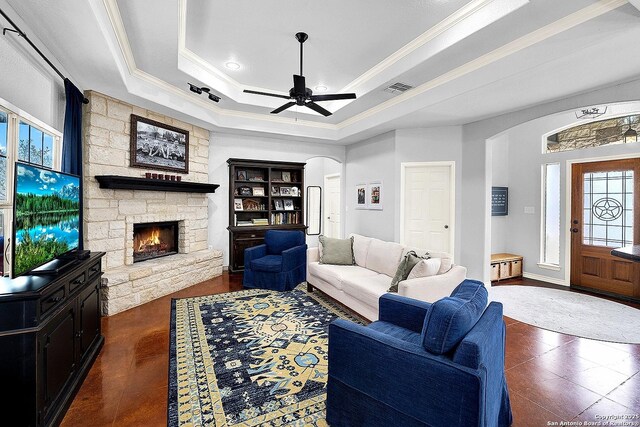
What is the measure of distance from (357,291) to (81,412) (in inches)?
97.8

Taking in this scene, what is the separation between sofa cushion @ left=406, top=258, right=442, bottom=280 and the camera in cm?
300

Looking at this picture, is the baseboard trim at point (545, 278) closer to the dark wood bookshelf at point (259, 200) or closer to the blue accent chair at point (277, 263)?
the blue accent chair at point (277, 263)

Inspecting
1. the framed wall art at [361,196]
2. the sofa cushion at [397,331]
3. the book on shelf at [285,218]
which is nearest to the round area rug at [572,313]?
the sofa cushion at [397,331]

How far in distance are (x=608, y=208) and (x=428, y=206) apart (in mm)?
2720

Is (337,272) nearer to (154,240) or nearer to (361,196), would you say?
(361,196)

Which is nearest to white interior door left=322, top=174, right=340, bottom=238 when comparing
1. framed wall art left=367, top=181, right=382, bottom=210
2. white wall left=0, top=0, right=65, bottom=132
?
framed wall art left=367, top=181, right=382, bottom=210

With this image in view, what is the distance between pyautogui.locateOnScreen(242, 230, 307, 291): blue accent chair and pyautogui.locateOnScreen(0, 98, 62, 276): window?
2.77 metres

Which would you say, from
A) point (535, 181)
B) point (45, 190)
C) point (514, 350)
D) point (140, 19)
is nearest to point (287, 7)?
point (140, 19)

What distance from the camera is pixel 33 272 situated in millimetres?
1912

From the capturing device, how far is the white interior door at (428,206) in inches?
206

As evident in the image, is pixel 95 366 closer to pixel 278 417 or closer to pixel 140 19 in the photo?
pixel 278 417

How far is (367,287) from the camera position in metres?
3.28

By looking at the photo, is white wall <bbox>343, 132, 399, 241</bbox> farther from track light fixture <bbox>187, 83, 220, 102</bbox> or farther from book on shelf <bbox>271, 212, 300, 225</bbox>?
track light fixture <bbox>187, 83, 220, 102</bbox>

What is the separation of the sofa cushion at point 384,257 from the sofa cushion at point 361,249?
7 cm
